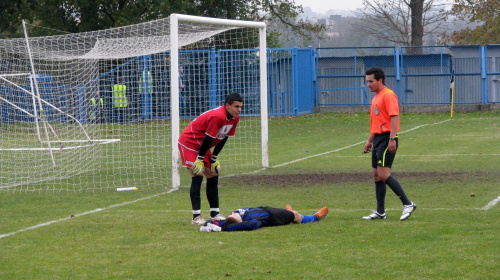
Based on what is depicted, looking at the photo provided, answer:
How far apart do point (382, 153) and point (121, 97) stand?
973 cm

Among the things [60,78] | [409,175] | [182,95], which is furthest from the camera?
[182,95]

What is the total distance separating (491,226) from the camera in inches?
345

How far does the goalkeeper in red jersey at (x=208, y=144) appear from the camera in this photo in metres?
9.10

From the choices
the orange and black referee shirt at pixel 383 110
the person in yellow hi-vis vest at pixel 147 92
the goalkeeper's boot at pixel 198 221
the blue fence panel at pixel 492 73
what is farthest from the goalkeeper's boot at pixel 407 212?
the blue fence panel at pixel 492 73

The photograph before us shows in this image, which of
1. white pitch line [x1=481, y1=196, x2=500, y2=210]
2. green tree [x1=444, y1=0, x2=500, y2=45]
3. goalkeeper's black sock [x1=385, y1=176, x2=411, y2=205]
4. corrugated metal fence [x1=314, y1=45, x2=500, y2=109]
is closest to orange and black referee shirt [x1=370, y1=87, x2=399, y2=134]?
goalkeeper's black sock [x1=385, y1=176, x2=411, y2=205]

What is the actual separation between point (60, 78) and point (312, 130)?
35.8 ft

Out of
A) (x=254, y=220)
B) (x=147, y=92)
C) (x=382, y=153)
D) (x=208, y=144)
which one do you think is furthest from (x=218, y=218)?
(x=147, y=92)

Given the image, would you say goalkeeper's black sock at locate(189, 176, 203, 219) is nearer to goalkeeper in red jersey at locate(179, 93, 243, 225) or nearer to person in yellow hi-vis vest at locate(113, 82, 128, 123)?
goalkeeper in red jersey at locate(179, 93, 243, 225)

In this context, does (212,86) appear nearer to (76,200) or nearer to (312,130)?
(312,130)

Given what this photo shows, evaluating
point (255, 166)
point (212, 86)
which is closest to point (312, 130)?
Result: point (212, 86)

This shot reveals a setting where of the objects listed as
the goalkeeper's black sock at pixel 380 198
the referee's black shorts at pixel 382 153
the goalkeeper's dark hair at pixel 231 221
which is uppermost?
the referee's black shorts at pixel 382 153

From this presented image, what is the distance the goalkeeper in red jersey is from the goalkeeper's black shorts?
68 centimetres

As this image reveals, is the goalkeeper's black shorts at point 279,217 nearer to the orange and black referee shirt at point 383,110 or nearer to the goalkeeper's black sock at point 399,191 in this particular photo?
the goalkeeper's black sock at point 399,191

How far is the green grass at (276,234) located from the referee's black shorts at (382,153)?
734 mm
